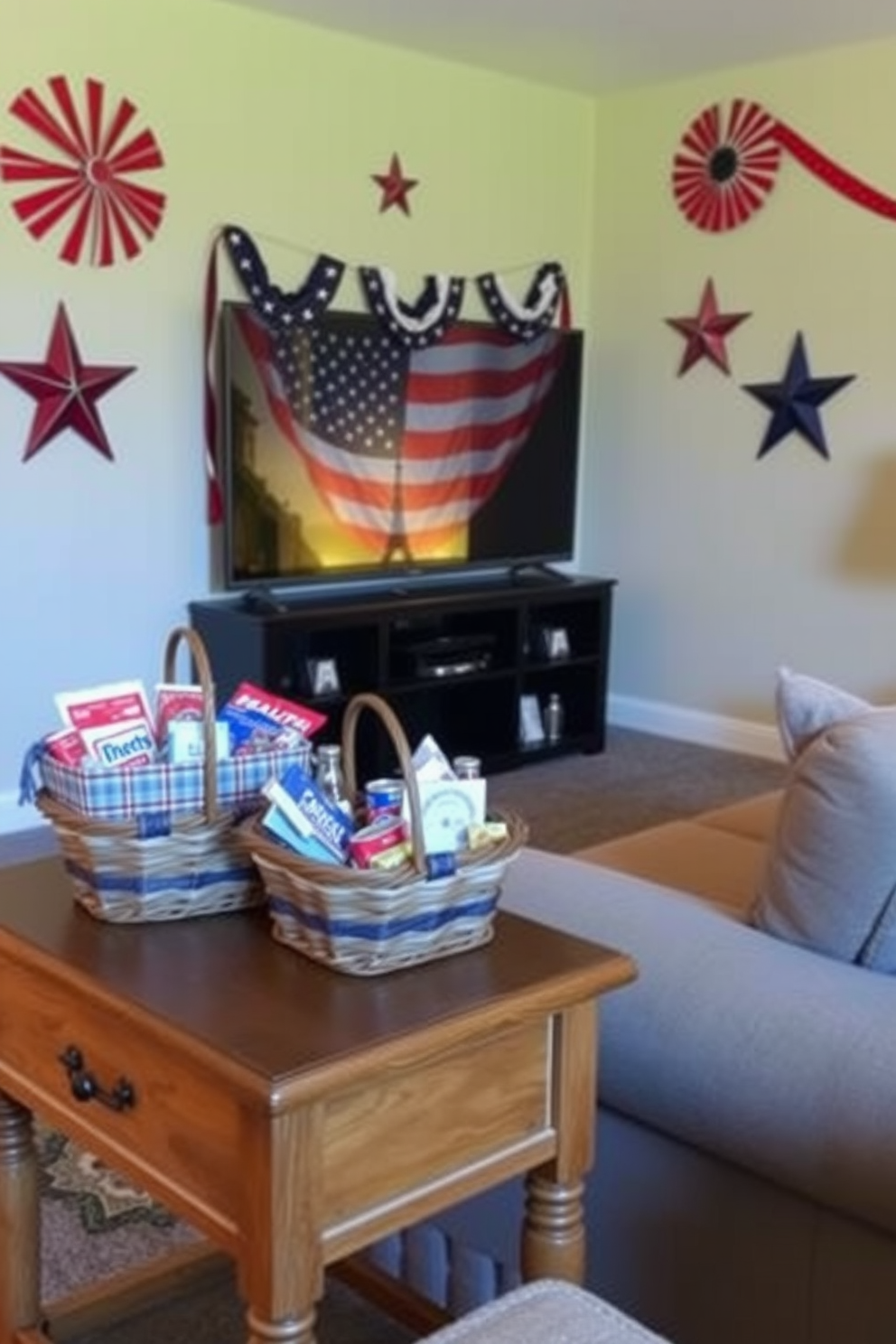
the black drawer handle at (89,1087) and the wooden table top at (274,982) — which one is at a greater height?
the wooden table top at (274,982)

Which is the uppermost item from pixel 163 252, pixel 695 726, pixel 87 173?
pixel 87 173

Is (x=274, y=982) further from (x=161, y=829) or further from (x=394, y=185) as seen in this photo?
(x=394, y=185)

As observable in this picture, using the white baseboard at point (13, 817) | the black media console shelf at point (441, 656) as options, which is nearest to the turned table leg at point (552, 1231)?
the black media console shelf at point (441, 656)

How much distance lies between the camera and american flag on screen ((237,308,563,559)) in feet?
14.0

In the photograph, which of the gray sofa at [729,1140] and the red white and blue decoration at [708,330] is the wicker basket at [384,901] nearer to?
the gray sofa at [729,1140]

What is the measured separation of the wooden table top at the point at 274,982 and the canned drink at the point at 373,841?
105 mm

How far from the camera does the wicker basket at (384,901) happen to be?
1.20 meters

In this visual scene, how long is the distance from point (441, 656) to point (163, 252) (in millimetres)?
1470

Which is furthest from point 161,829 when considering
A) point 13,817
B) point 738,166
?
point 738,166

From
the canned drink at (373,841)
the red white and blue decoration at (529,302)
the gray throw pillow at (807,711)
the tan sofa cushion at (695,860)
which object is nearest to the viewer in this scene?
the canned drink at (373,841)

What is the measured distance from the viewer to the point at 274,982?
124cm

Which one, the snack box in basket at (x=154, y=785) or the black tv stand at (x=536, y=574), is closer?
the snack box in basket at (x=154, y=785)

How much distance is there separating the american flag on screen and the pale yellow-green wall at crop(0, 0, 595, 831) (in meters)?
0.23

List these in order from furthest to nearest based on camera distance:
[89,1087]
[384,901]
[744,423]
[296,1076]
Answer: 1. [744,423]
2. [89,1087]
3. [384,901]
4. [296,1076]
